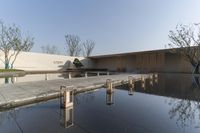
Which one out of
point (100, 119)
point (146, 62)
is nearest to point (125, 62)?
point (146, 62)

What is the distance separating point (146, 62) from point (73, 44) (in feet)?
74.8

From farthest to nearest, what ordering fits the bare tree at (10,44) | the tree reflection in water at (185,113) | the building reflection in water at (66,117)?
the bare tree at (10,44)
the tree reflection in water at (185,113)
the building reflection in water at (66,117)

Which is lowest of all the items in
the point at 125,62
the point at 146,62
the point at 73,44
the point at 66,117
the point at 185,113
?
the point at 185,113

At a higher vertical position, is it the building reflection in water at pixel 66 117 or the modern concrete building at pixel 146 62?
the modern concrete building at pixel 146 62

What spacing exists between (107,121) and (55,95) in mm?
3630

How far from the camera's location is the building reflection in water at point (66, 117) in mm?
4578

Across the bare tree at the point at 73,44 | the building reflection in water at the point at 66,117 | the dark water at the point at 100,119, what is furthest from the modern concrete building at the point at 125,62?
the building reflection in water at the point at 66,117

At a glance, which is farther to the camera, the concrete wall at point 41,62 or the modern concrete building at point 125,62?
the modern concrete building at point 125,62

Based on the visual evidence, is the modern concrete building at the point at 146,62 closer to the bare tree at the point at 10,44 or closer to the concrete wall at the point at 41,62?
the concrete wall at the point at 41,62

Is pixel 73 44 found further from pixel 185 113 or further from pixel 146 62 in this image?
pixel 185 113

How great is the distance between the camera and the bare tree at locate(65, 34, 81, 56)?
5100 centimetres

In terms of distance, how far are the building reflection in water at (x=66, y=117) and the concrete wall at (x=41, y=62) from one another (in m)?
25.1

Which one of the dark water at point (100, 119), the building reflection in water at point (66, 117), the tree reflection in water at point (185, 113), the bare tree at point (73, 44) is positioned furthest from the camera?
the bare tree at point (73, 44)

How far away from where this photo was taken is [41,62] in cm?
3288
